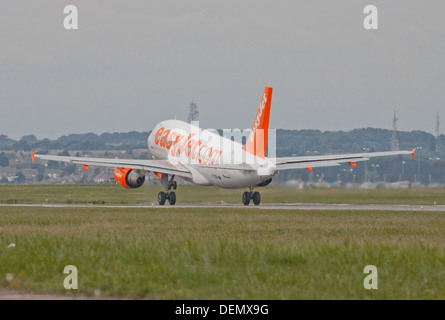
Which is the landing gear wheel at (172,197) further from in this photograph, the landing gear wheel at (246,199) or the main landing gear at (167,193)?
the landing gear wheel at (246,199)

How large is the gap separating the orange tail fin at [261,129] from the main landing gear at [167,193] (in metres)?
8.03

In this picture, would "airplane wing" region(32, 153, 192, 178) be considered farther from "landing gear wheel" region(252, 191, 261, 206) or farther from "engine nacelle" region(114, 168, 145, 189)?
"landing gear wheel" region(252, 191, 261, 206)

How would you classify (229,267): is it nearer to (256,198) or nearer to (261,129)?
(261,129)

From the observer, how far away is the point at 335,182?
5866 cm

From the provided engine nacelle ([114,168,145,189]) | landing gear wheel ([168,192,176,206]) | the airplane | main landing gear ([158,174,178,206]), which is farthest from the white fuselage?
engine nacelle ([114,168,145,189])

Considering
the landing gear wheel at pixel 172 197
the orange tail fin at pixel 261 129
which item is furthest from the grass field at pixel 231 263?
the landing gear wheel at pixel 172 197

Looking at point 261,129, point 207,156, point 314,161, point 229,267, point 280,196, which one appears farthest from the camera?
point 314,161

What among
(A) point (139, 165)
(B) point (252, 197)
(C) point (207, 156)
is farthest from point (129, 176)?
(B) point (252, 197)

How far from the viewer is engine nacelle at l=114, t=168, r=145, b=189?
60.8 metres

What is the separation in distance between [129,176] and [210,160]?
6.81m

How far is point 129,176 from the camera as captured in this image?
6072cm
